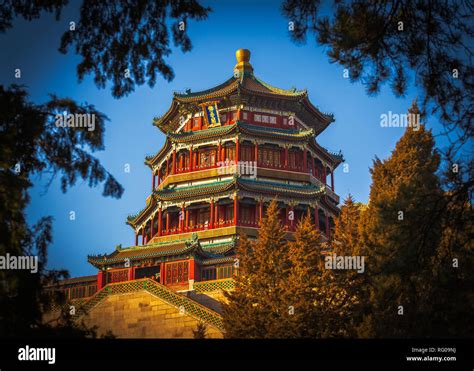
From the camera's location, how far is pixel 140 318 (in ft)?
84.8

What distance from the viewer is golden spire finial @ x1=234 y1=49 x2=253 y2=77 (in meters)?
40.8

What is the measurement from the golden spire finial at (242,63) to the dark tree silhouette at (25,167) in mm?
31172

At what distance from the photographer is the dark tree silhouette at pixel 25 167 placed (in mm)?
9406

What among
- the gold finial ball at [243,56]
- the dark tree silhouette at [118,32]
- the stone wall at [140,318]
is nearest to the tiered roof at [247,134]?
the gold finial ball at [243,56]

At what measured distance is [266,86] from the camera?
3934cm

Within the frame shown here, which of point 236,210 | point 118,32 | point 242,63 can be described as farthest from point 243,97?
point 118,32

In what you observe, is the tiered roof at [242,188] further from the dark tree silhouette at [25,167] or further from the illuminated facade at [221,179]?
the dark tree silhouette at [25,167]

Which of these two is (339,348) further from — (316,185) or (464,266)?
(316,185)

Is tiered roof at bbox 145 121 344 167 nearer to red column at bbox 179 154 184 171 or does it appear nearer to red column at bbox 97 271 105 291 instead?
red column at bbox 179 154 184 171

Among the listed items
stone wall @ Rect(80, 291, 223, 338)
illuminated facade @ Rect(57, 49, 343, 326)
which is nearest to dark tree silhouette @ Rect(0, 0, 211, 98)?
stone wall @ Rect(80, 291, 223, 338)

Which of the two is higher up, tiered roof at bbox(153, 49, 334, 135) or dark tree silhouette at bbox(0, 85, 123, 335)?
tiered roof at bbox(153, 49, 334, 135)

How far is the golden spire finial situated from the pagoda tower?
11cm

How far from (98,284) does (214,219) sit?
6.33 m

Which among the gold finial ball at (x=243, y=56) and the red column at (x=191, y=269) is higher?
the gold finial ball at (x=243, y=56)
